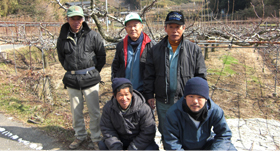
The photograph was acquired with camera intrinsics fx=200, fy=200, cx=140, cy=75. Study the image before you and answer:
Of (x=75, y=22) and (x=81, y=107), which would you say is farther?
(x=81, y=107)

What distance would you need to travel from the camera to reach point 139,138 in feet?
6.97

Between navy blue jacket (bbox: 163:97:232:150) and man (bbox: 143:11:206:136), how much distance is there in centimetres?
28

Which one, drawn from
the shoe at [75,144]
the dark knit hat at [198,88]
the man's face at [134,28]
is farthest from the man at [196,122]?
the shoe at [75,144]

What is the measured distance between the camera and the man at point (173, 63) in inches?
81.7

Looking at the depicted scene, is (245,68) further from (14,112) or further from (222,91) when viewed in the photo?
(14,112)

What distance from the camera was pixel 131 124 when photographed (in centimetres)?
214

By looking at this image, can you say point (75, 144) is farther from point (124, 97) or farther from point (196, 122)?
point (196, 122)

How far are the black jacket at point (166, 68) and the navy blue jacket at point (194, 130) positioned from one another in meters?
0.29

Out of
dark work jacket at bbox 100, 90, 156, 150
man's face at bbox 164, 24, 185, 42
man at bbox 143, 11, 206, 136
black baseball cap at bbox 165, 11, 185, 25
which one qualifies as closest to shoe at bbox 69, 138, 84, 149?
dark work jacket at bbox 100, 90, 156, 150

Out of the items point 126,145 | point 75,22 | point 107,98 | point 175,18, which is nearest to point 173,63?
point 175,18

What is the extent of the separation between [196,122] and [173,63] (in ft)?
2.13

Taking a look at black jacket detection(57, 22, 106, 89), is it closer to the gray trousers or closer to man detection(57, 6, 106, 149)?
man detection(57, 6, 106, 149)

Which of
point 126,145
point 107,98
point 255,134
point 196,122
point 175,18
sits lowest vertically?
point 255,134

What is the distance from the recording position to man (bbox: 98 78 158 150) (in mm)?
2098
